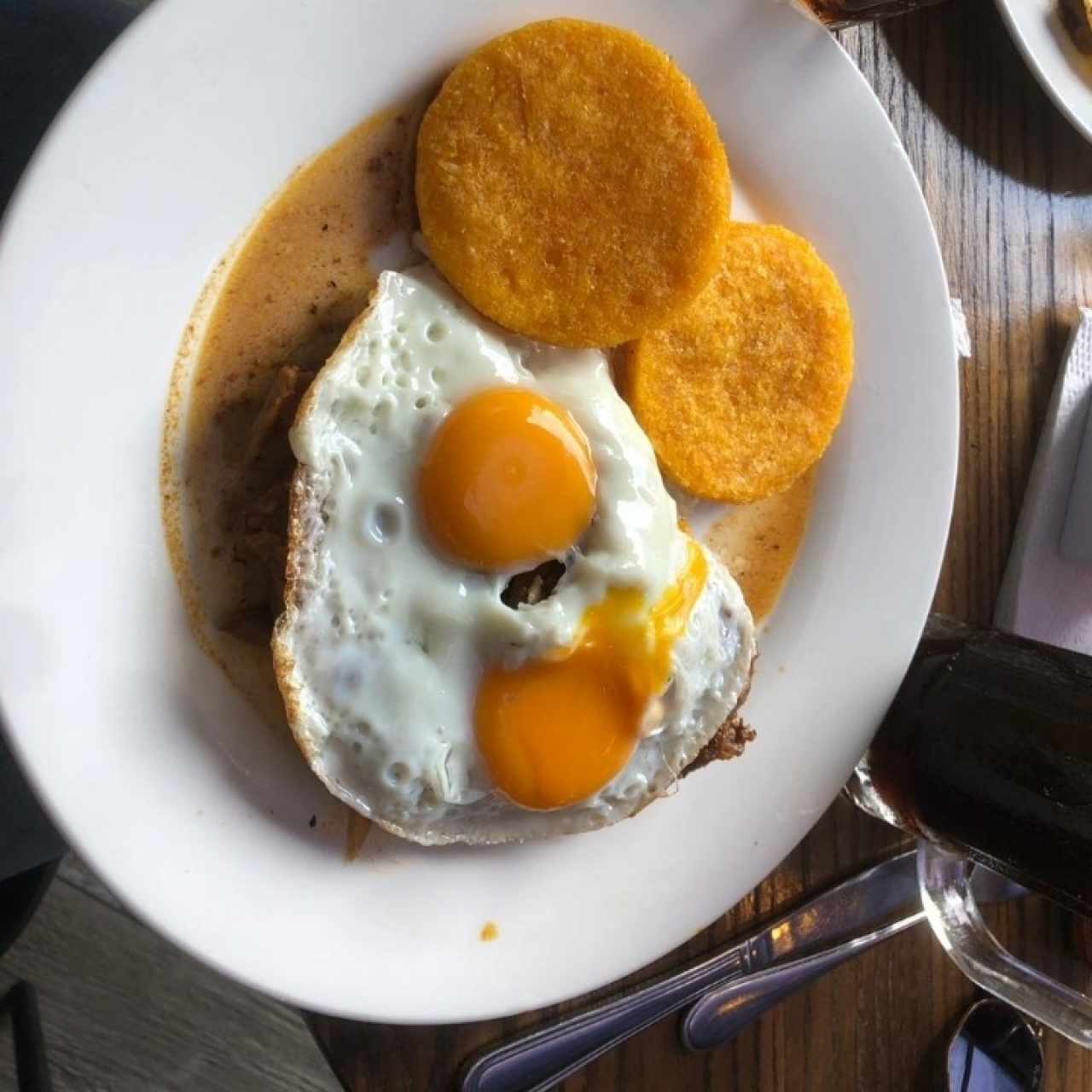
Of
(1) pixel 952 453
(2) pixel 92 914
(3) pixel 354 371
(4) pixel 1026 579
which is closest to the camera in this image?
(3) pixel 354 371

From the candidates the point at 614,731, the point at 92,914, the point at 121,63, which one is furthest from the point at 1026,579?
the point at 92,914

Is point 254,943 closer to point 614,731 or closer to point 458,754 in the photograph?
point 458,754

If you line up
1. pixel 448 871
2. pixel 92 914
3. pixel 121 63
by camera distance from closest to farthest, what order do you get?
pixel 121 63 < pixel 448 871 < pixel 92 914

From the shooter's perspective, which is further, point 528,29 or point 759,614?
point 759,614

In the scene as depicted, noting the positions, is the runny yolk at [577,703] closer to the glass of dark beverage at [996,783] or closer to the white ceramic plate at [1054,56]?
the glass of dark beverage at [996,783]

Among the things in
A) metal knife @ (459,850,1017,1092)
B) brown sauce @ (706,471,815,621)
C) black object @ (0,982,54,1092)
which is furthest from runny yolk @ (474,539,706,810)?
black object @ (0,982,54,1092)

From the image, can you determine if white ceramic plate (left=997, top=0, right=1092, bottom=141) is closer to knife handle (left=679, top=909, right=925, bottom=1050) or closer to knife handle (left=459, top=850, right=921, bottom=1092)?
knife handle (left=459, top=850, right=921, bottom=1092)

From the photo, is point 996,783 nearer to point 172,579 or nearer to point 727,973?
point 727,973

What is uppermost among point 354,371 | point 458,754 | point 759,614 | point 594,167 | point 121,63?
point 121,63
